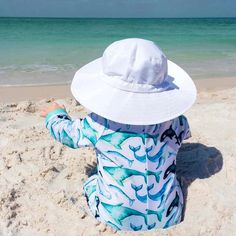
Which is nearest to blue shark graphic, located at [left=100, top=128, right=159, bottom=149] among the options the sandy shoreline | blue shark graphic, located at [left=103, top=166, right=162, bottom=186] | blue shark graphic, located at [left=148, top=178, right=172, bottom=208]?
blue shark graphic, located at [left=103, top=166, right=162, bottom=186]

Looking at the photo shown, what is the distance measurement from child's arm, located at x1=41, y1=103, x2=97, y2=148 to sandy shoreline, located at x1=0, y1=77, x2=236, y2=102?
249 centimetres

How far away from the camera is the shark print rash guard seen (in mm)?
1572

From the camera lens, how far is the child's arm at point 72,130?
1608 mm

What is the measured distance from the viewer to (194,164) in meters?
2.21

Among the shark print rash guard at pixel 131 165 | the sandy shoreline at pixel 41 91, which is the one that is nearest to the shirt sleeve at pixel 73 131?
the shark print rash guard at pixel 131 165

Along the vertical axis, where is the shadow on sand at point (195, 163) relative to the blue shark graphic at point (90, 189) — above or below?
below

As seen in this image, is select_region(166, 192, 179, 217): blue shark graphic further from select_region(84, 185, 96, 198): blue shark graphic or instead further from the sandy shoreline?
the sandy shoreline

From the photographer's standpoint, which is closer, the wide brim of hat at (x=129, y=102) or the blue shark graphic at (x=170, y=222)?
the wide brim of hat at (x=129, y=102)

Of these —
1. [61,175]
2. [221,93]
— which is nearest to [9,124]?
[61,175]

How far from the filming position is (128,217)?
1.68 metres

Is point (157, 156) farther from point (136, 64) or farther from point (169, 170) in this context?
point (136, 64)

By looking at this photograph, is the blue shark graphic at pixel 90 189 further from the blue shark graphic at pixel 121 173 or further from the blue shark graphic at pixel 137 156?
the blue shark graphic at pixel 137 156

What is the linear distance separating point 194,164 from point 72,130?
0.85 m

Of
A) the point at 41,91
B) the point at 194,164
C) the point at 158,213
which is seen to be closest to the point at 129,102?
the point at 158,213
